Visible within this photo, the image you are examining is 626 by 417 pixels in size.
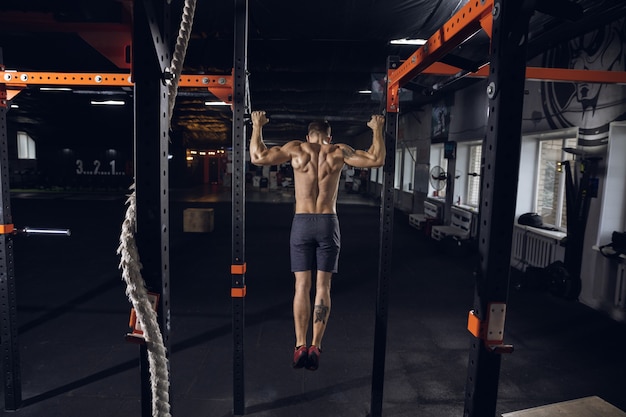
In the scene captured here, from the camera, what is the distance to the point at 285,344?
3.59 metres

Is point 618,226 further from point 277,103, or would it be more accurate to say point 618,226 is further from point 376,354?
point 277,103

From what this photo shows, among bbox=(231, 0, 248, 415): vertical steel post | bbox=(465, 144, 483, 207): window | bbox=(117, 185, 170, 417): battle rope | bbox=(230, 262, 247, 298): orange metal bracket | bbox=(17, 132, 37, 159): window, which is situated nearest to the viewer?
bbox=(117, 185, 170, 417): battle rope

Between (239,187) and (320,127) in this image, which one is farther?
(320,127)

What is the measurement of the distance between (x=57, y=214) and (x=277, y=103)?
7.19 m

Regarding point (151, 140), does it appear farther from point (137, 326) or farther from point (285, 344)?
point (285, 344)

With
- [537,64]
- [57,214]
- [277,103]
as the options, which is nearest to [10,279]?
[537,64]

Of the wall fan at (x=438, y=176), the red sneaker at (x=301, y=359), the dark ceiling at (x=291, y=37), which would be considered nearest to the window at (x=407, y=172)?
the dark ceiling at (x=291, y=37)

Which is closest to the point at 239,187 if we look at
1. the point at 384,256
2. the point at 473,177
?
the point at 384,256

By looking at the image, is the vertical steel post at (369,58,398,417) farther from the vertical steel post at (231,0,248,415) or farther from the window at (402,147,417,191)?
the window at (402,147,417,191)

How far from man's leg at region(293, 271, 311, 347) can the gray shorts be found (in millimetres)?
62

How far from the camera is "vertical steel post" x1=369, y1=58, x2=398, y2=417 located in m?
2.45

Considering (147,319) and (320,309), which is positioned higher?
(147,319)

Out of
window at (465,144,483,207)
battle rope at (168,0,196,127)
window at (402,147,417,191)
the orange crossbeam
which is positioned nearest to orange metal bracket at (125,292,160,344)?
battle rope at (168,0,196,127)

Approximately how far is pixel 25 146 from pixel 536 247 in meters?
23.4
